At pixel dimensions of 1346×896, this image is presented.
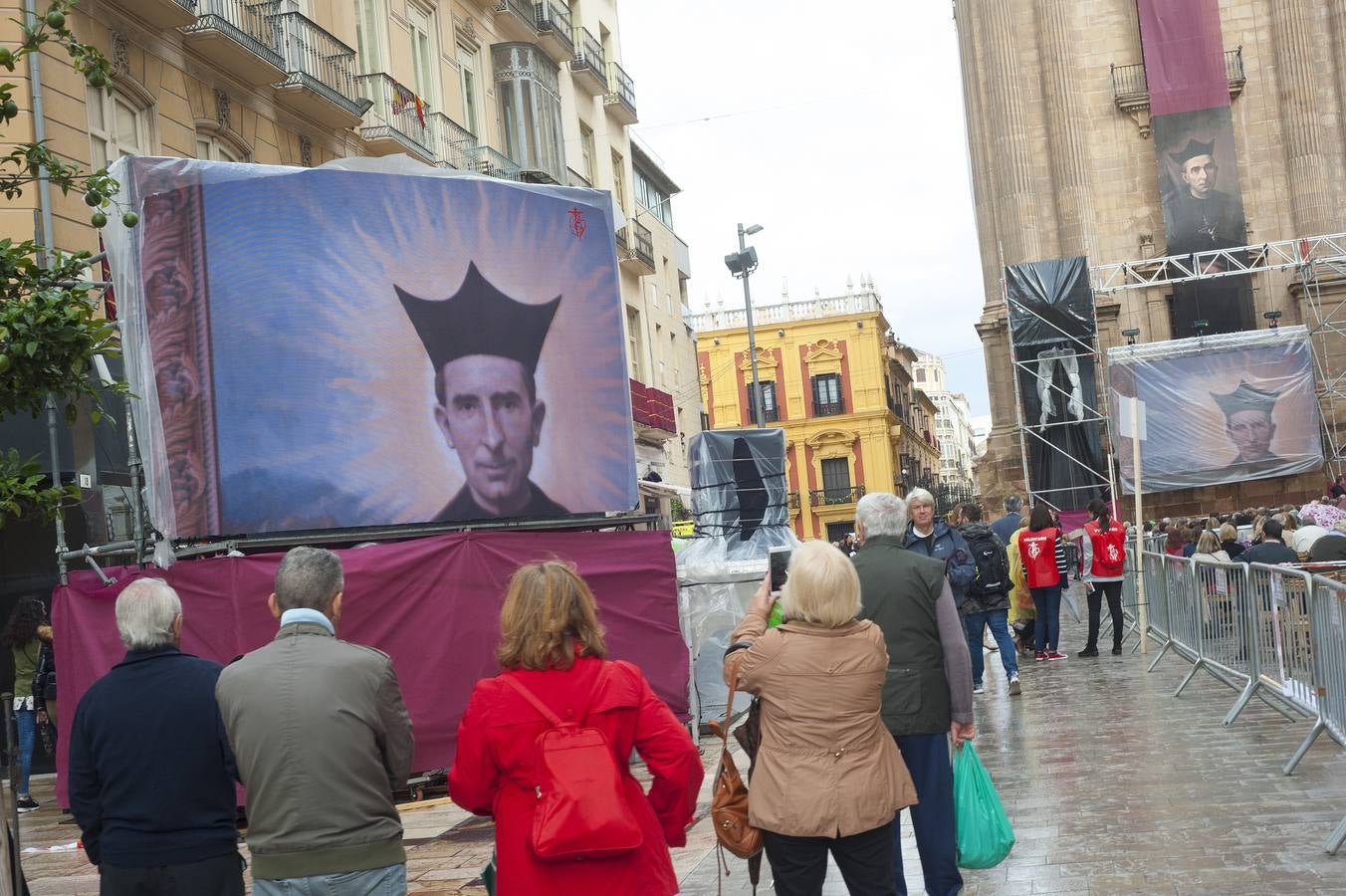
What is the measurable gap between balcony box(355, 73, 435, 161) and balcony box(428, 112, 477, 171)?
1.69 feet

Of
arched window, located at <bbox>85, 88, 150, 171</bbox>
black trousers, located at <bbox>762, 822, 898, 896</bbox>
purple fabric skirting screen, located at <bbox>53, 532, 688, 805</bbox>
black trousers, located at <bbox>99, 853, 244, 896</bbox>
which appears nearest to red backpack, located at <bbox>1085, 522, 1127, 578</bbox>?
purple fabric skirting screen, located at <bbox>53, 532, 688, 805</bbox>

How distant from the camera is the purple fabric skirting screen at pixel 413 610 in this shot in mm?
10102

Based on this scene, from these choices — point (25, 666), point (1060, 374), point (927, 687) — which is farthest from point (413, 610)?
point (1060, 374)

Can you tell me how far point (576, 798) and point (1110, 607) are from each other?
13.3 metres

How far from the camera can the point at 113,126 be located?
51.4 feet

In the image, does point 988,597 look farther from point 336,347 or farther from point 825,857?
point 825,857

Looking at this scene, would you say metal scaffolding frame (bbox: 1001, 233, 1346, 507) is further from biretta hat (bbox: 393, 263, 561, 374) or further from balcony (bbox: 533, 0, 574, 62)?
biretta hat (bbox: 393, 263, 561, 374)

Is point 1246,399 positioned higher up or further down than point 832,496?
higher up

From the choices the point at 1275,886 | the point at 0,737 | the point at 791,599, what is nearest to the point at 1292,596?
the point at 1275,886

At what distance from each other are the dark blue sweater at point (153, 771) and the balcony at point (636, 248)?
2927 cm

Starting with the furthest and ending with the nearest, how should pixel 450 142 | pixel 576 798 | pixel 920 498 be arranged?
pixel 450 142, pixel 920 498, pixel 576 798

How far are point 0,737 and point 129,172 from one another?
20.8 feet

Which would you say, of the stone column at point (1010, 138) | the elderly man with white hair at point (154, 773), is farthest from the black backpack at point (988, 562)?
the stone column at point (1010, 138)

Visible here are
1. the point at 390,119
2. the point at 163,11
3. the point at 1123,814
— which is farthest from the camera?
the point at 390,119
